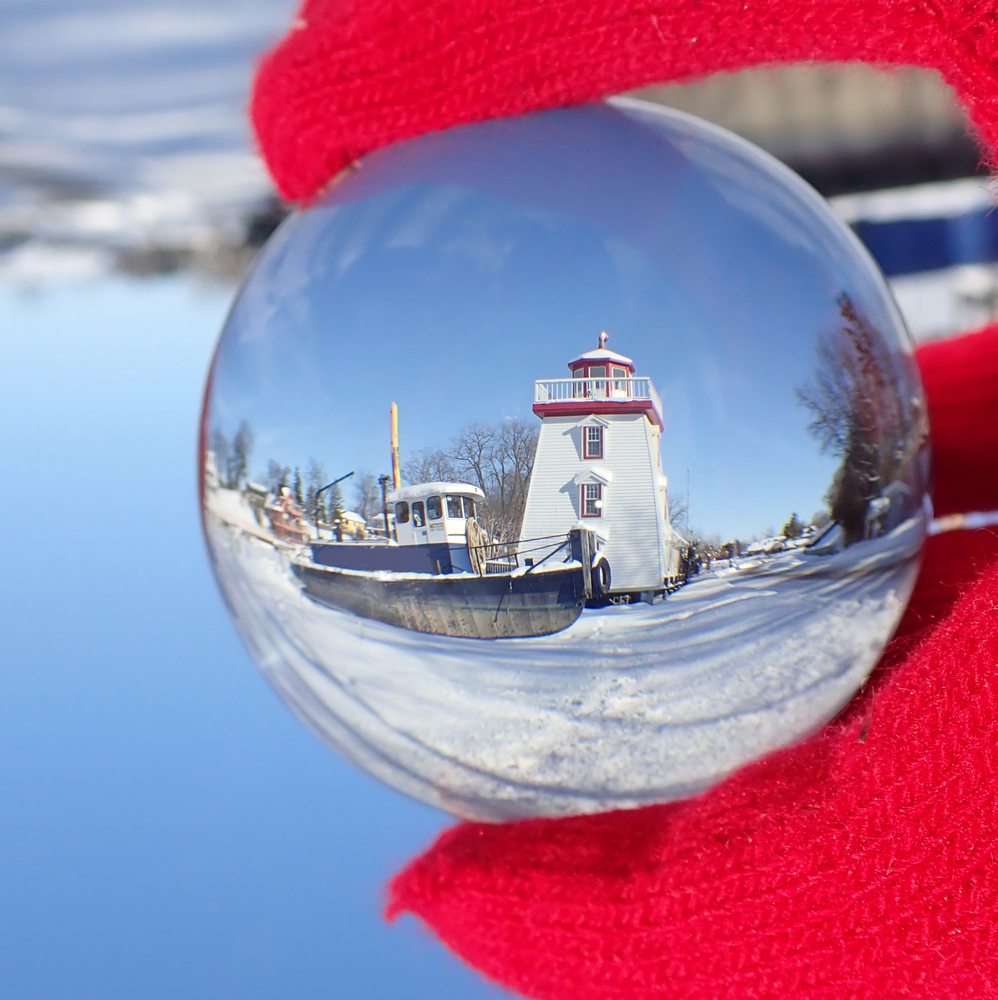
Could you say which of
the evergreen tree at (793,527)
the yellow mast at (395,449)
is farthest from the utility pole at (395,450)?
the evergreen tree at (793,527)

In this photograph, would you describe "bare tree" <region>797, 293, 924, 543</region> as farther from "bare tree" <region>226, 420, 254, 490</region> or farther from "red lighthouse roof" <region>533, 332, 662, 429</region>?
"bare tree" <region>226, 420, 254, 490</region>

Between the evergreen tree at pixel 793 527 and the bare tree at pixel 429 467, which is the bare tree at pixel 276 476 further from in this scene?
the evergreen tree at pixel 793 527

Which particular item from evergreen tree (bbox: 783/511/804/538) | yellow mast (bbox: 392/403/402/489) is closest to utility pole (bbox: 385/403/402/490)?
yellow mast (bbox: 392/403/402/489)

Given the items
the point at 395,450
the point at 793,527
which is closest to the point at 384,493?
the point at 395,450

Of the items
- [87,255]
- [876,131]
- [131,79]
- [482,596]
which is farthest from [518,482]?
[876,131]

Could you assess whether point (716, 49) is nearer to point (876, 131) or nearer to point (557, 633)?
point (557, 633)

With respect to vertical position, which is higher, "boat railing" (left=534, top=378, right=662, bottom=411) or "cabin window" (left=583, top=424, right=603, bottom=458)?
"boat railing" (left=534, top=378, right=662, bottom=411)

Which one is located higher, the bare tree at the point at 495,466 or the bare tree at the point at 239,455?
the bare tree at the point at 239,455
